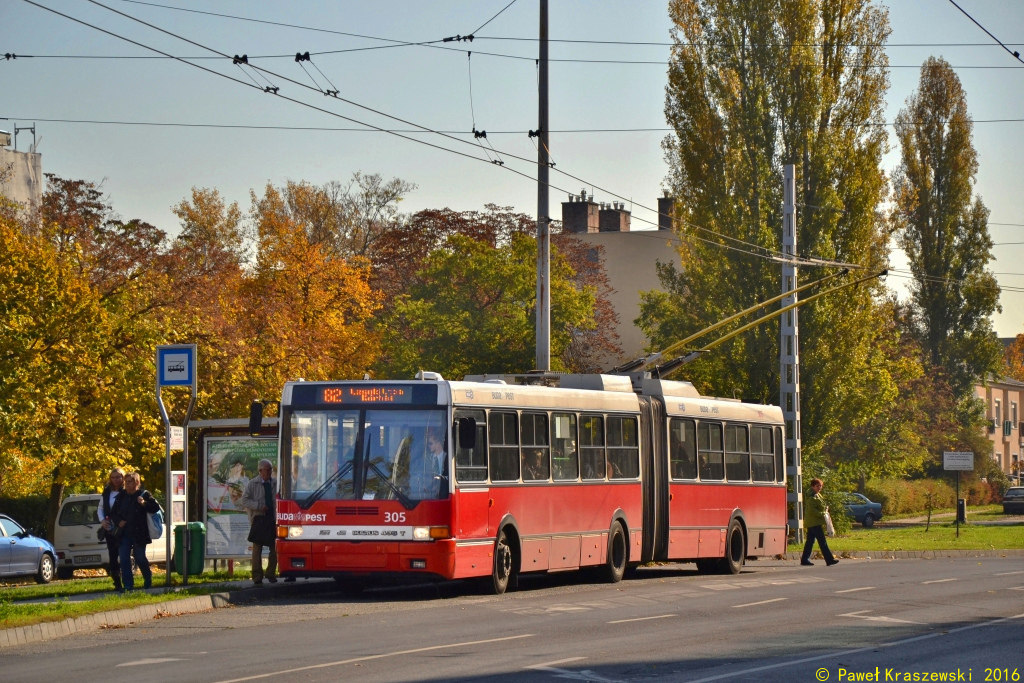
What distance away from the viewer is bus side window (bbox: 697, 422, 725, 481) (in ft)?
84.9

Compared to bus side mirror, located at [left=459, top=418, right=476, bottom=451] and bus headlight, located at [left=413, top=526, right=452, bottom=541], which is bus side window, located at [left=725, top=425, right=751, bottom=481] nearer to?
bus side mirror, located at [left=459, top=418, right=476, bottom=451]

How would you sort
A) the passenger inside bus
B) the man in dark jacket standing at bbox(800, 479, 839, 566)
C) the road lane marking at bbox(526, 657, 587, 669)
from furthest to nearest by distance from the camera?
the man in dark jacket standing at bbox(800, 479, 839, 566) < the passenger inside bus < the road lane marking at bbox(526, 657, 587, 669)

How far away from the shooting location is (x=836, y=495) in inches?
1694

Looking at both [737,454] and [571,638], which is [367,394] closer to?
[571,638]

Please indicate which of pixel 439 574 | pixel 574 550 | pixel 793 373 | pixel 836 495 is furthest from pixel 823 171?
pixel 439 574

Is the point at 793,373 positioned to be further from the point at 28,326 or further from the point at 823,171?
the point at 28,326

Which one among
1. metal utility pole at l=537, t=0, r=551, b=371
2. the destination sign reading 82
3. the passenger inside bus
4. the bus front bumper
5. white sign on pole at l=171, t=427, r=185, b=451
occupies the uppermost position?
metal utility pole at l=537, t=0, r=551, b=371

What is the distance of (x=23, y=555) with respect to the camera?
29.8m

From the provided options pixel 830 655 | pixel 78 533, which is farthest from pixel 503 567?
pixel 78 533

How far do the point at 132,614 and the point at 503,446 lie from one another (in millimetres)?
5710

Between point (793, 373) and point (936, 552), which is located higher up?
point (793, 373)

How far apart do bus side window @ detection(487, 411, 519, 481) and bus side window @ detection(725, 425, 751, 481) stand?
7.23 meters

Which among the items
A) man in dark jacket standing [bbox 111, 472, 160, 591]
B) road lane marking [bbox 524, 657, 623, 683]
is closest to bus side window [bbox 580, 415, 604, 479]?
man in dark jacket standing [bbox 111, 472, 160, 591]

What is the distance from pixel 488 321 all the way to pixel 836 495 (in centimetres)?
1371
